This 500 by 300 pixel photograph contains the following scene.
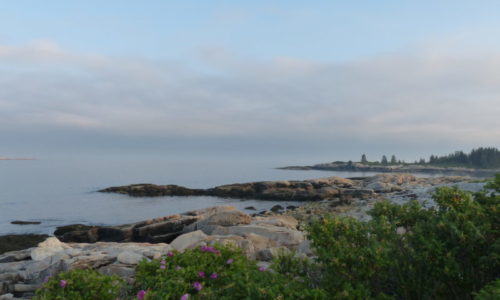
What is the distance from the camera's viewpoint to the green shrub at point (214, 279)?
12.7 ft

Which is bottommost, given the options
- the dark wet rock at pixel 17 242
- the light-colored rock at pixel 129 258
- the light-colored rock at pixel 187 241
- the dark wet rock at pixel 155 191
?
the dark wet rock at pixel 17 242

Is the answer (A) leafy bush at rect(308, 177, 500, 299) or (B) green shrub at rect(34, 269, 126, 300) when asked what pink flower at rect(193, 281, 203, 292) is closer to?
(B) green shrub at rect(34, 269, 126, 300)

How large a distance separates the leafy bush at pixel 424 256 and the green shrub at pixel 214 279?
0.57 metres

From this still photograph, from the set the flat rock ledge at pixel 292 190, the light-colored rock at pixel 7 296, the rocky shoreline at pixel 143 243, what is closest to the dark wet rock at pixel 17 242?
the rocky shoreline at pixel 143 243

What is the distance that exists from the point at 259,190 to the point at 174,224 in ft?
88.7

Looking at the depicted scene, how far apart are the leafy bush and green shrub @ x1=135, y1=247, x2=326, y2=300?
573mm

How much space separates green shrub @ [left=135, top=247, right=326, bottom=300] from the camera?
387 centimetres

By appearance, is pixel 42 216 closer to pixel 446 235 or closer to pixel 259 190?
pixel 259 190

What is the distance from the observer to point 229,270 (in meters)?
5.09

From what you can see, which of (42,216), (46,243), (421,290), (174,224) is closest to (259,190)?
(42,216)

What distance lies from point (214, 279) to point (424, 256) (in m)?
2.70

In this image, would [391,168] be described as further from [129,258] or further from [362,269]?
[362,269]

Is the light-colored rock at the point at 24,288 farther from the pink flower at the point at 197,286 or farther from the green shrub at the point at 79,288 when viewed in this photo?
the pink flower at the point at 197,286

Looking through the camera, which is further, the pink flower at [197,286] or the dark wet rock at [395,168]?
the dark wet rock at [395,168]
